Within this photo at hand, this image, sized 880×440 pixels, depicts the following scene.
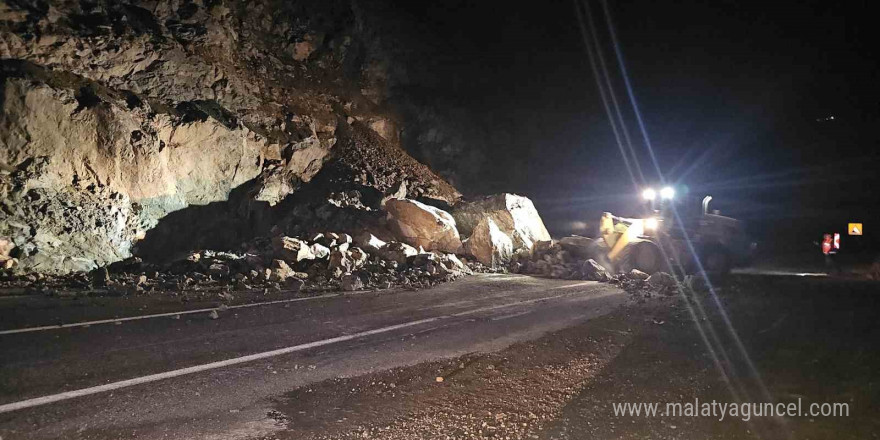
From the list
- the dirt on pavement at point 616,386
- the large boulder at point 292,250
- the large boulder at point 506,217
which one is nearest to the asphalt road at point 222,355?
the dirt on pavement at point 616,386

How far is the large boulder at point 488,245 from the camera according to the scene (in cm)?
1497

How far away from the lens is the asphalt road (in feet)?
12.4

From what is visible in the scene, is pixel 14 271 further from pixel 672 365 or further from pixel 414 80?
pixel 414 80

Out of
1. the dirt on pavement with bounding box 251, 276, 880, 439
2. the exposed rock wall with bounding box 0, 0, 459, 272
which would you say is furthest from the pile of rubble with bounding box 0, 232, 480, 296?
the dirt on pavement with bounding box 251, 276, 880, 439

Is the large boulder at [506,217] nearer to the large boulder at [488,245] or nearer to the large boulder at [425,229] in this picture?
the large boulder at [488,245]

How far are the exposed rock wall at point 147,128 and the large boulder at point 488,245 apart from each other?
4997mm

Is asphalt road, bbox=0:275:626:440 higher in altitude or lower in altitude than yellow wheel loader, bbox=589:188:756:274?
lower

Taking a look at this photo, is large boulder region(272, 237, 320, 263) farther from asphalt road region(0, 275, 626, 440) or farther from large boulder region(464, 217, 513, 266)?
large boulder region(464, 217, 513, 266)

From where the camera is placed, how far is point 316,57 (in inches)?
957

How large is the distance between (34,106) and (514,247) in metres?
13.5

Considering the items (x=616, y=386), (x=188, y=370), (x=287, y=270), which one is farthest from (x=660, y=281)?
(x=188, y=370)

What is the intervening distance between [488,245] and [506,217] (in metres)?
1.73

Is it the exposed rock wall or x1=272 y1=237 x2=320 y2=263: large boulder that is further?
the exposed rock wall

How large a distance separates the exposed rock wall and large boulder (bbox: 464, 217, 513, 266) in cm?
500
